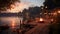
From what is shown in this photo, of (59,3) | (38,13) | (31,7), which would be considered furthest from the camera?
(31,7)

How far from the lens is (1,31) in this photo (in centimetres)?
1255

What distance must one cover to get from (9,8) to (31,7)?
150 inches

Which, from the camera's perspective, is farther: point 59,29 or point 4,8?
point 4,8

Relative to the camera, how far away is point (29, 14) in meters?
17.2

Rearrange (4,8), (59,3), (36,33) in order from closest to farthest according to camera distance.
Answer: (59,3) < (36,33) < (4,8)

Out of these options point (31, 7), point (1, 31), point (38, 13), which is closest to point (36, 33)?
point (1, 31)

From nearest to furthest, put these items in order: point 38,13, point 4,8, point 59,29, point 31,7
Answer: point 59,29, point 4,8, point 38,13, point 31,7

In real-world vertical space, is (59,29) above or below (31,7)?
below

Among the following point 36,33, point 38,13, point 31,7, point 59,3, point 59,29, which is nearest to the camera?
point 59,29

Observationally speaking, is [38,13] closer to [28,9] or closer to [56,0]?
[28,9]

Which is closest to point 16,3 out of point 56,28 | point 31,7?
point 31,7

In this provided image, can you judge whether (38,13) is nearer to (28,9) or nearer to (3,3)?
(28,9)

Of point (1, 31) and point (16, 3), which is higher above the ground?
point (16, 3)

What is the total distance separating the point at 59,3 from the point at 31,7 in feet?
20.2
